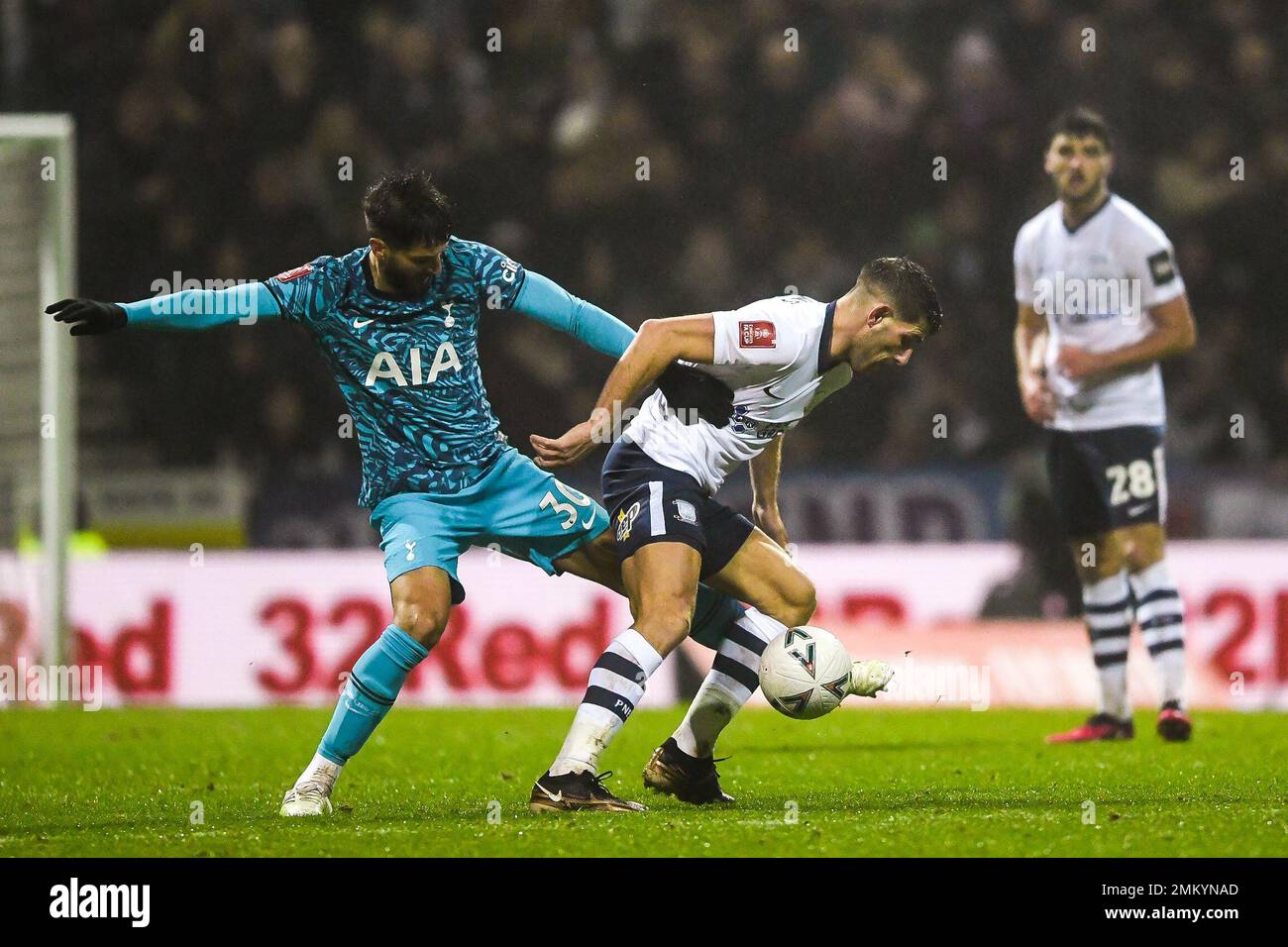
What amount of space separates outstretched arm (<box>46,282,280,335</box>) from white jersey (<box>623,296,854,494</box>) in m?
1.28

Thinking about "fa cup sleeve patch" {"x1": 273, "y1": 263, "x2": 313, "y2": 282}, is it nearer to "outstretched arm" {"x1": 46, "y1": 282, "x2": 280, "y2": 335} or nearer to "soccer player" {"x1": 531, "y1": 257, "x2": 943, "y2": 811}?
"outstretched arm" {"x1": 46, "y1": 282, "x2": 280, "y2": 335}

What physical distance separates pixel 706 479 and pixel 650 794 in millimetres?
1067

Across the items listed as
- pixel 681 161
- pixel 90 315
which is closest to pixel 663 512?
pixel 90 315

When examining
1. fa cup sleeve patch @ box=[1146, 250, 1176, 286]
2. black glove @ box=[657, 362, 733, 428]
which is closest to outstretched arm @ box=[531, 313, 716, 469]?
black glove @ box=[657, 362, 733, 428]

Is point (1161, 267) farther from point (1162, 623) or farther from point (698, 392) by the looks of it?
point (698, 392)

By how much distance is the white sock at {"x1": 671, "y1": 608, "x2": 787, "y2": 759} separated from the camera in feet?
18.7

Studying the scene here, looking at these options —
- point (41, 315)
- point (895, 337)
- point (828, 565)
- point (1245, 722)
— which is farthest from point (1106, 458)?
point (41, 315)

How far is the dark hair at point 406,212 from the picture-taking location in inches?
206

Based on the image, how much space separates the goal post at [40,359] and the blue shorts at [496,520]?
509 centimetres

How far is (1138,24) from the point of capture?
1325cm

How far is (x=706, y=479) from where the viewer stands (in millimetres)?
5785

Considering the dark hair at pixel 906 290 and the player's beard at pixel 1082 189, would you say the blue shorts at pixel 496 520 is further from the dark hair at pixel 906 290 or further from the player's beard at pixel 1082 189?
the player's beard at pixel 1082 189

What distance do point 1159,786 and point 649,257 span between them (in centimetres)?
686

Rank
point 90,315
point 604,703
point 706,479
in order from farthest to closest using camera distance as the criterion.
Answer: point 706,479 → point 604,703 → point 90,315
